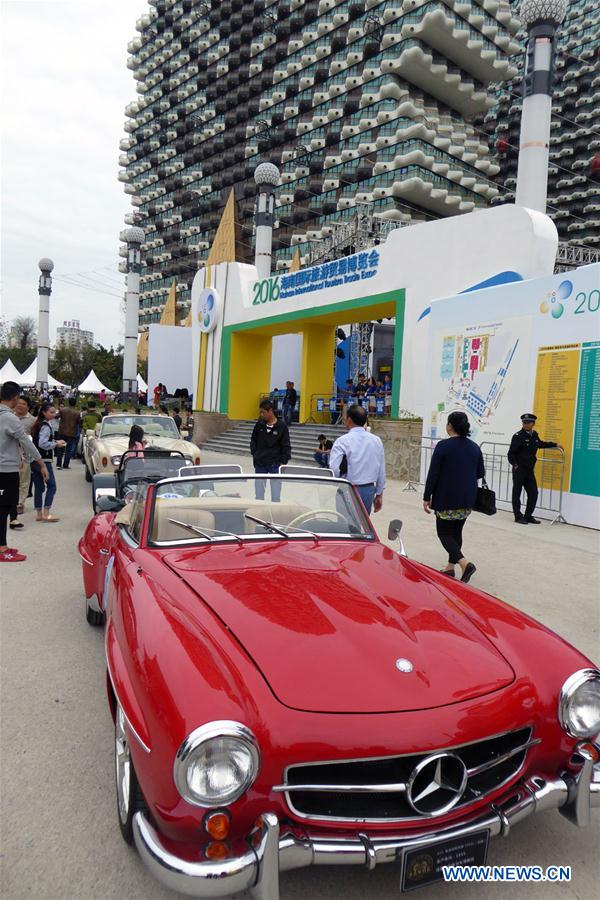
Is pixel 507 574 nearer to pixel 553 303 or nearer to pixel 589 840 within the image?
pixel 589 840

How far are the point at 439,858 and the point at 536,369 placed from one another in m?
9.71

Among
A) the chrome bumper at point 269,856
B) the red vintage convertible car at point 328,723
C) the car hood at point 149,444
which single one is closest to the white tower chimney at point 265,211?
the car hood at point 149,444

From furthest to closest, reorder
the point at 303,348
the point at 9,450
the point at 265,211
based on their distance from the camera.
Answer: the point at 265,211, the point at 303,348, the point at 9,450

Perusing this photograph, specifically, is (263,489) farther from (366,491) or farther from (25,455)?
(25,455)

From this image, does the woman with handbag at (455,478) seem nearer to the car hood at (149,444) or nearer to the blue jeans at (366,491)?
the blue jeans at (366,491)

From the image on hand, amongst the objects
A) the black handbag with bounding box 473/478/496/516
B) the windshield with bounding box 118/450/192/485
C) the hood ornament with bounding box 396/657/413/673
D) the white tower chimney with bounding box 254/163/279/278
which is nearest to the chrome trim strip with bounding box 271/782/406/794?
the hood ornament with bounding box 396/657/413/673

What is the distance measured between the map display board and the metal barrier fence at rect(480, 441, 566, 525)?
24 millimetres

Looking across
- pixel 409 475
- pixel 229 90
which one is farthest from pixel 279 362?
pixel 229 90

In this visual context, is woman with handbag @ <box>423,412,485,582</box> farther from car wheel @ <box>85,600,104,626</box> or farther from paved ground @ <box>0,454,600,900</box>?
car wheel @ <box>85,600,104,626</box>

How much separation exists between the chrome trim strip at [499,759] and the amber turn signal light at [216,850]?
80cm

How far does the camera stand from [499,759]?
6.95 feet

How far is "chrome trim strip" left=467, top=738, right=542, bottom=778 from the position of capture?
2062 mm

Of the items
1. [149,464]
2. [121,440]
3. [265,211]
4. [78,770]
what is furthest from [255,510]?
[265,211]

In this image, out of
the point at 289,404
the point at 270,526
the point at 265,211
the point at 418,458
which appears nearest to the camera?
the point at 270,526
